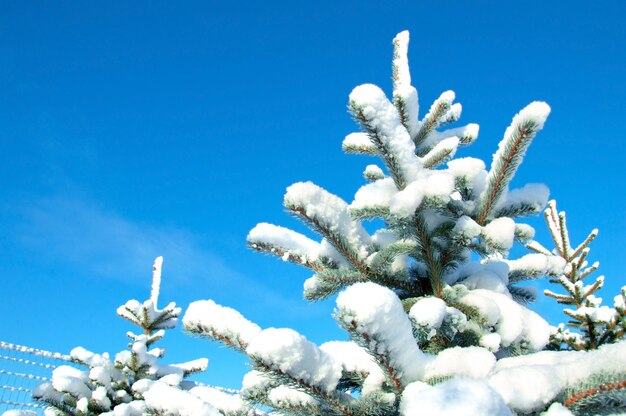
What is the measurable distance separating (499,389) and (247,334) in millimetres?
821

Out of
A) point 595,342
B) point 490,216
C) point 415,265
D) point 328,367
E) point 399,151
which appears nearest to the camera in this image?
point 328,367

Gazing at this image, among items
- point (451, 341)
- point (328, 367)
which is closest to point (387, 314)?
point (328, 367)

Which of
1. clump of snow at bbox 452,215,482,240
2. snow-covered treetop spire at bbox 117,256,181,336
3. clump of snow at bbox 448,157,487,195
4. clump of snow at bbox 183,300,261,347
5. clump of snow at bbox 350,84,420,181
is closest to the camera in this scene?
clump of snow at bbox 183,300,261,347

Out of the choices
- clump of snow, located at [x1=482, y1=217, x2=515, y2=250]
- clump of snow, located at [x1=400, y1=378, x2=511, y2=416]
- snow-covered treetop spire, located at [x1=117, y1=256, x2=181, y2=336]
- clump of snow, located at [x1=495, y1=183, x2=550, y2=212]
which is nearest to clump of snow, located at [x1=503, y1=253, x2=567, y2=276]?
clump of snow, located at [x1=495, y1=183, x2=550, y2=212]

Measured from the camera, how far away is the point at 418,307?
65.3 inches

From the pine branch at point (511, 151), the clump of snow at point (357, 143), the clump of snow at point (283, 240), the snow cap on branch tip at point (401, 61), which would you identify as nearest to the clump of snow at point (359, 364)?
the clump of snow at point (283, 240)

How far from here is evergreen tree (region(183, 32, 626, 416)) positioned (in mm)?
1091

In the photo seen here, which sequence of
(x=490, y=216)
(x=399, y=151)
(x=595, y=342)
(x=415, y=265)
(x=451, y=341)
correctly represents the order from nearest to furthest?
(x=399, y=151), (x=451, y=341), (x=490, y=216), (x=415, y=265), (x=595, y=342)

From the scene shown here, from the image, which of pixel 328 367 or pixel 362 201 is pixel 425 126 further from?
pixel 328 367

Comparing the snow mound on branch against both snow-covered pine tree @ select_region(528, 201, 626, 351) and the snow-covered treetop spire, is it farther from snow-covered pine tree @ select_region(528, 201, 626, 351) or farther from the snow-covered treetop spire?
the snow-covered treetop spire

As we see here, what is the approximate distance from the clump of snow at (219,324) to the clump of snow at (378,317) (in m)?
A: 0.55

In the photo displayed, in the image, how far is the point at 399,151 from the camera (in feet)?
6.28

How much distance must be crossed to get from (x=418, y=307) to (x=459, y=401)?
0.85 meters

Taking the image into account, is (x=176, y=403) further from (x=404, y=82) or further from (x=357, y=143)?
(x=404, y=82)
